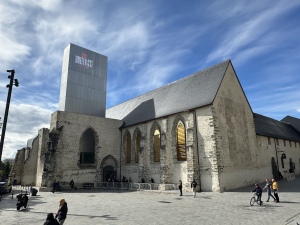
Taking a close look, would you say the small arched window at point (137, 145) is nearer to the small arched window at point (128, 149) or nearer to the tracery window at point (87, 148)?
the small arched window at point (128, 149)

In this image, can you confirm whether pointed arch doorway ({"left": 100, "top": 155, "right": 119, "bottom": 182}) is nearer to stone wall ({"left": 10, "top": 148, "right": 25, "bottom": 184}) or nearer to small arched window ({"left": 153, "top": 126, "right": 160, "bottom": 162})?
small arched window ({"left": 153, "top": 126, "right": 160, "bottom": 162})

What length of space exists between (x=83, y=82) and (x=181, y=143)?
624 inches

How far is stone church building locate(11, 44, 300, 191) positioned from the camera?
66.7 feet

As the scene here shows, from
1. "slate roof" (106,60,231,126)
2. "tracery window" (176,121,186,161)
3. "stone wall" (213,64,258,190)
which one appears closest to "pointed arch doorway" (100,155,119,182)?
"slate roof" (106,60,231,126)

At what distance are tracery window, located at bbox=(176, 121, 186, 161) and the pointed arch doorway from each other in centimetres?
1023

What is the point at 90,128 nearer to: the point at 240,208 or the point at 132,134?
the point at 132,134

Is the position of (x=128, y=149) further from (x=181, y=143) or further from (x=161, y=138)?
(x=181, y=143)

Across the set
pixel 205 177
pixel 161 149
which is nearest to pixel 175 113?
pixel 161 149

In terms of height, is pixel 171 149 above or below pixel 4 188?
above

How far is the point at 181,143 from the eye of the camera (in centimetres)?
2272

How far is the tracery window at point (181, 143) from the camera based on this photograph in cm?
2238

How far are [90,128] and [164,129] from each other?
10.0 m

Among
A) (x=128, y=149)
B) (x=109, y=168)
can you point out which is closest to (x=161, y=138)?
(x=128, y=149)

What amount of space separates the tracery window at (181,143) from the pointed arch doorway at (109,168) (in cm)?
1023
